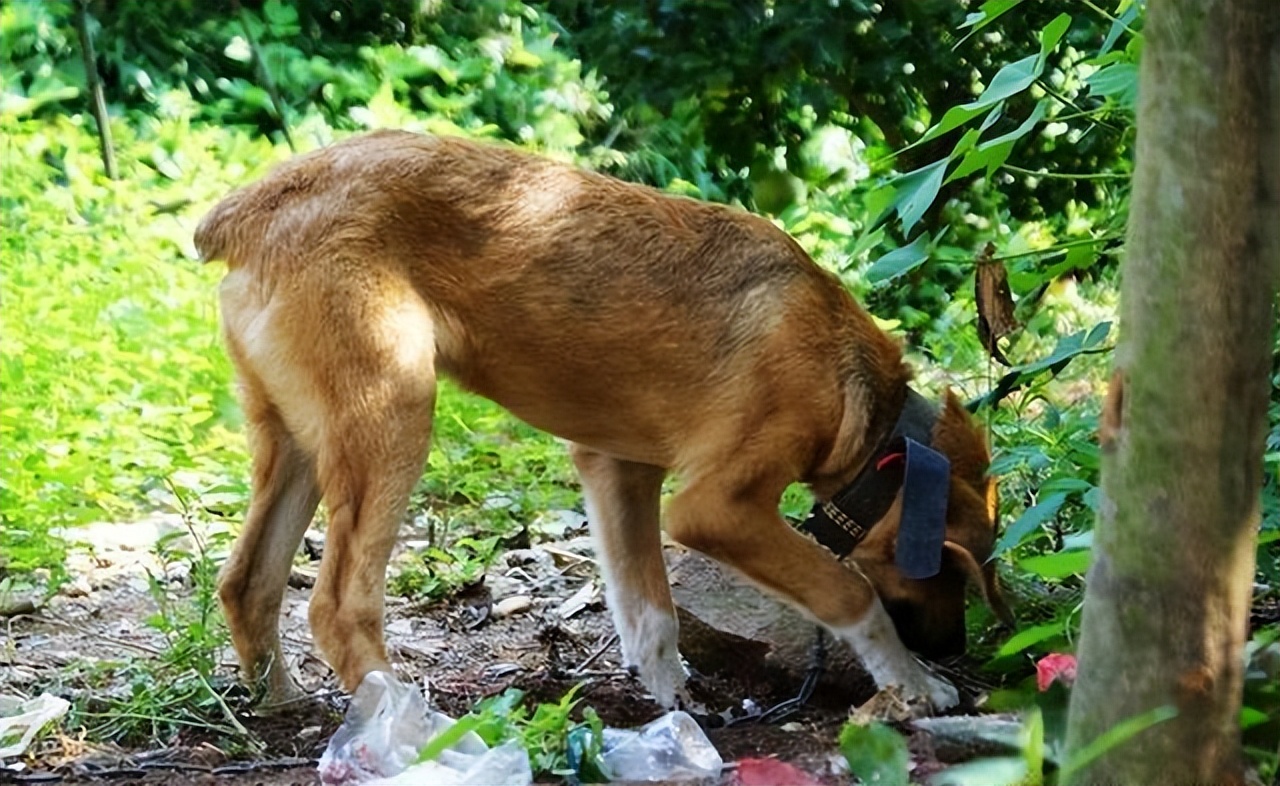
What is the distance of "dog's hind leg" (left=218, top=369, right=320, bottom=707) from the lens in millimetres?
4883

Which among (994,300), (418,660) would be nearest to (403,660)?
(418,660)

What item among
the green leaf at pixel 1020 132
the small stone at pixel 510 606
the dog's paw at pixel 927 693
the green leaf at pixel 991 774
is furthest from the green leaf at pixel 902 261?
the green leaf at pixel 991 774

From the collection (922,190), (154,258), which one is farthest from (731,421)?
(154,258)

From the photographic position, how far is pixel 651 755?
13.2 feet

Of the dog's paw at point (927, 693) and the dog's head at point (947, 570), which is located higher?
the dog's head at point (947, 570)

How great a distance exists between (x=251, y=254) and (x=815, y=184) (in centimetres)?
658

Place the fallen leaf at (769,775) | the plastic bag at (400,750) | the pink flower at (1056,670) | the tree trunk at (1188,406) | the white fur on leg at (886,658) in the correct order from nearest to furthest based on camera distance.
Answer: the tree trunk at (1188,406), the fallen leaf at (769,775), the pink flower at (1056,670), the plastic bag at (400,750), the white fur on leg at (886,658)

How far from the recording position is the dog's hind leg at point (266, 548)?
16.0 ft

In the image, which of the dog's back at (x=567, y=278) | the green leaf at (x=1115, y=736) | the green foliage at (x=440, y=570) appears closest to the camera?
the green leaf at (x=1115, y=736)

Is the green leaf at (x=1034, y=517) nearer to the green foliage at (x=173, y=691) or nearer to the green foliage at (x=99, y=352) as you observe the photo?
the green foliage at (x=173, y=691)

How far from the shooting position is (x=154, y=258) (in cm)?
970

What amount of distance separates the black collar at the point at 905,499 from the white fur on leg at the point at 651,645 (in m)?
0.54

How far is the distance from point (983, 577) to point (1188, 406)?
8.05ft

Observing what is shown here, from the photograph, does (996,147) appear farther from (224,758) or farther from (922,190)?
(224,758)
